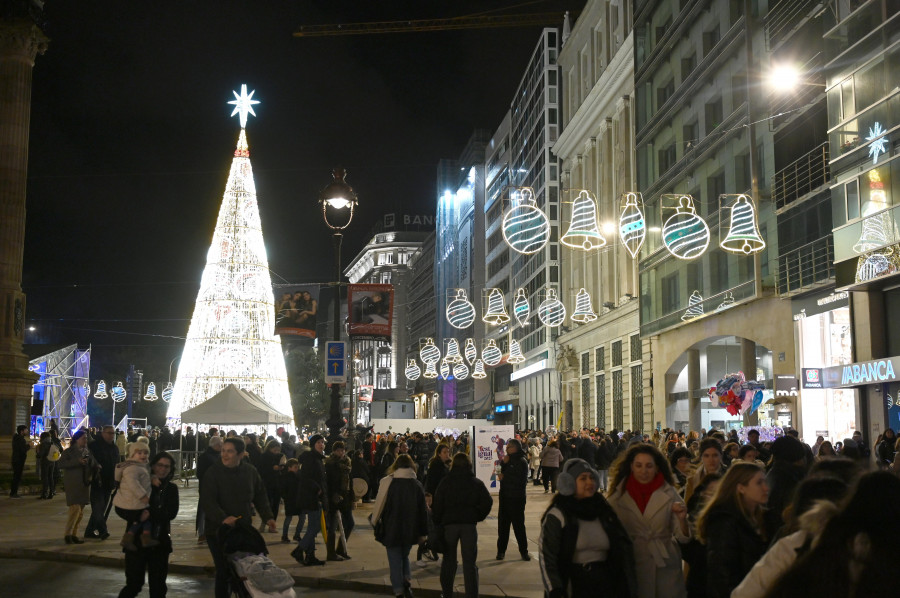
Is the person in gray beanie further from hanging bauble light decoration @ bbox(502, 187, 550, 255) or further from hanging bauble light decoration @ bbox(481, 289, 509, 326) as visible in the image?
hanging bauble light decoration @ bbox(481, 289, 509, 326)

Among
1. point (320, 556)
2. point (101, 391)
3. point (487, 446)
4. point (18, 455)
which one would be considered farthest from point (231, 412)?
point (101, 391)

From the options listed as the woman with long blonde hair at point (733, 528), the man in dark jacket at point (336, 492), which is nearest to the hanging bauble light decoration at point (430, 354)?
the man in dark jacket at point (336, 492)

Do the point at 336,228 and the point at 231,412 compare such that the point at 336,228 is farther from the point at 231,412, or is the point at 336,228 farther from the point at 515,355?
the point at 515,355

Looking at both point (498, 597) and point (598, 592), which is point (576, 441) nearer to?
point (498, 597)

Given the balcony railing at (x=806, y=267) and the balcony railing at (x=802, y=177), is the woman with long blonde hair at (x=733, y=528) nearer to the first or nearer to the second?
the balcony railing at (x=806, y=267)

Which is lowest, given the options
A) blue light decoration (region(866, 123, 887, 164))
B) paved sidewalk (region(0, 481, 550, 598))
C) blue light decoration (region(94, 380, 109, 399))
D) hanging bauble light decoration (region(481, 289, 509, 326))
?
paved sidewalk (region(0, 481, 550, 598))

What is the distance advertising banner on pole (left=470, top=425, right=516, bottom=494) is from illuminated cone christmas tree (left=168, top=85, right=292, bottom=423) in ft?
58.6

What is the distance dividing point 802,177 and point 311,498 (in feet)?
67.0

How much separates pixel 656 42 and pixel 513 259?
40.2 m

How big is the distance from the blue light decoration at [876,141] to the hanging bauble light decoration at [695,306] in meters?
13.0

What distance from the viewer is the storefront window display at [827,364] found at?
28.0 metres

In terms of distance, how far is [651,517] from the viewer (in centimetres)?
704

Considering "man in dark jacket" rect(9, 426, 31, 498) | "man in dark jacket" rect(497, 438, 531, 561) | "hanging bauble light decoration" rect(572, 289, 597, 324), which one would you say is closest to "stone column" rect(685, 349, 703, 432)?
"hanging bauble light decoration" rect(572, 289, 597, 324)

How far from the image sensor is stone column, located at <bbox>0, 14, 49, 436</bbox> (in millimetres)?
33188
